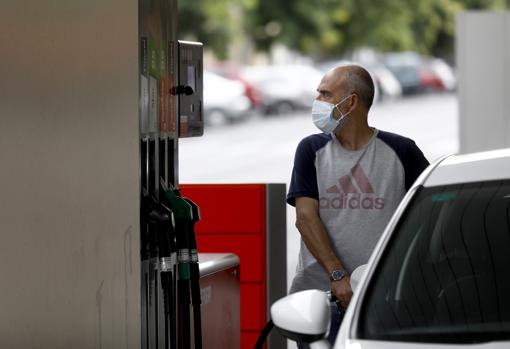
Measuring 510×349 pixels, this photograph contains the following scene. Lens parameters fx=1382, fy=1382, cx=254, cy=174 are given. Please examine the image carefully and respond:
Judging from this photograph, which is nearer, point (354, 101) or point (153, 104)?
point (153, 104)

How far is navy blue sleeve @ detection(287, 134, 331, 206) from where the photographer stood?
6195 mm

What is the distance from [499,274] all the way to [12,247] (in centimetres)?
158

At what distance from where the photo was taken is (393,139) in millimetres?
6250

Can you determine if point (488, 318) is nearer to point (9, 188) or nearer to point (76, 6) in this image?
point (9, 188)

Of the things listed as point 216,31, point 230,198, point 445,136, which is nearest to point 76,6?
point 230,198

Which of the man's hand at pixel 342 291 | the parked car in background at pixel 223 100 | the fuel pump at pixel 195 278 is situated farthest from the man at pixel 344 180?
the parked car in background at pixel 223 100

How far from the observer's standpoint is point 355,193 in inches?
242

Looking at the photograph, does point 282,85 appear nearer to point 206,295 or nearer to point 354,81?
point 206,295

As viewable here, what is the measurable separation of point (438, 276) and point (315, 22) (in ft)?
150

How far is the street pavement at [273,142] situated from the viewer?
92.2ft

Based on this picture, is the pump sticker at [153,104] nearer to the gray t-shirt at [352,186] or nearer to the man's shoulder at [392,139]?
the gray t-shirt at [352,186]

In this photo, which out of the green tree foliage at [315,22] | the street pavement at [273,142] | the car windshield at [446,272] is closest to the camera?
the car windshield at [446,272]

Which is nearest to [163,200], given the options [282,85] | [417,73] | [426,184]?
[426,184]

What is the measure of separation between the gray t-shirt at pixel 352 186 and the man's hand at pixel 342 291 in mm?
238
